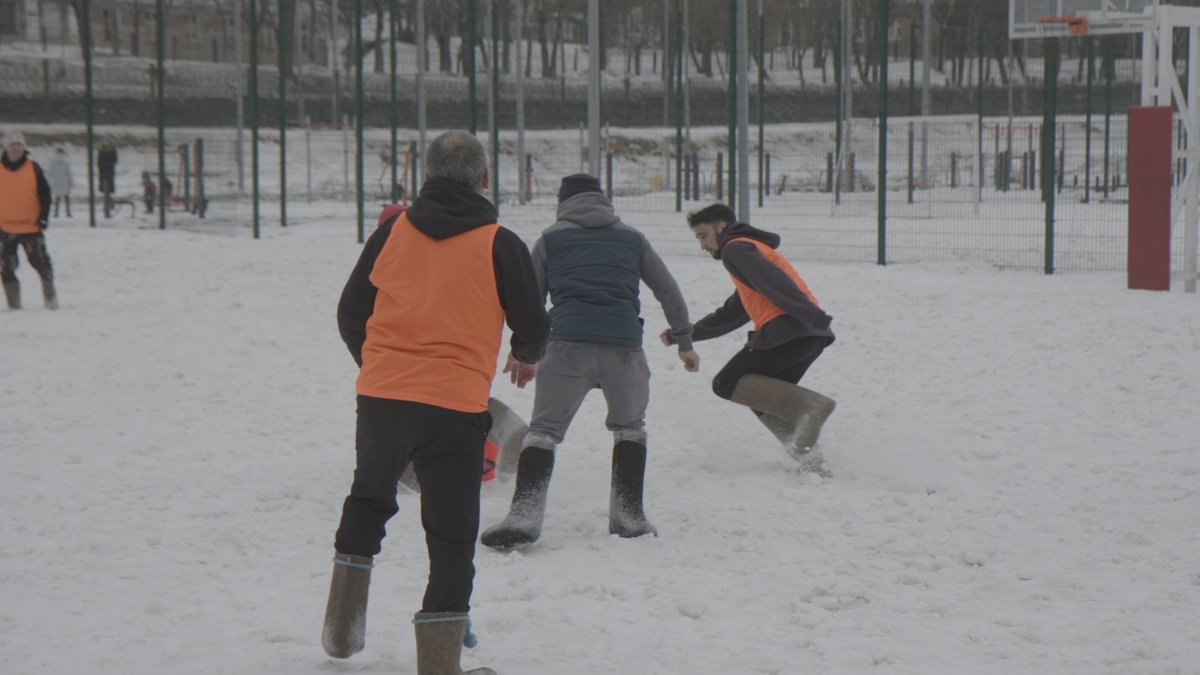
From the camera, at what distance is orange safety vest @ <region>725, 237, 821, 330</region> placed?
20.9 ft

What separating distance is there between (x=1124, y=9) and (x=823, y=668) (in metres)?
12.3

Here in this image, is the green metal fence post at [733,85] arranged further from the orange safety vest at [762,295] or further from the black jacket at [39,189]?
the orange safety vest at [762,295]

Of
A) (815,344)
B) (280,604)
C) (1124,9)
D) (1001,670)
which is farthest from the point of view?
(1124,9)

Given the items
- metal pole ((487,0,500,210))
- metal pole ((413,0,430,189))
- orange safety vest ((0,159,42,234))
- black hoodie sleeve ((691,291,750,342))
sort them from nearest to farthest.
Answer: black hoodie sleeve ((691,291,750,342)), orange safety vest ((0,159,42,234)), metal pole ((487,0,500,210)), metal pole ((413,0,430,189))

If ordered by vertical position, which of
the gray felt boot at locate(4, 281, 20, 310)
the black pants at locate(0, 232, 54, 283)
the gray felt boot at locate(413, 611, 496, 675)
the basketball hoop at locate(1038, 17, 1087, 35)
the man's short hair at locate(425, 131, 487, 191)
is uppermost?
the basketball hoop at locate(1038, 17, 1087, 35)

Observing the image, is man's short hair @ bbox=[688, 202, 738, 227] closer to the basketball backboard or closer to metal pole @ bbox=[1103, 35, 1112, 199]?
the basketball backboard

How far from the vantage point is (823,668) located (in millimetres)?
4066

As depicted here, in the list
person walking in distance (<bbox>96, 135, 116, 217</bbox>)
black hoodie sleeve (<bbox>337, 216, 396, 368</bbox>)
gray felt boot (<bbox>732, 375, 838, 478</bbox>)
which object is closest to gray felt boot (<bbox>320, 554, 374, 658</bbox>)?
black hoodie sleeve (<bbox>337, 216, 396, 368</bbox>)

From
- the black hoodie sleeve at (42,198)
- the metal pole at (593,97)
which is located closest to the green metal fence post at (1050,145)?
the metal pole at (593,97)

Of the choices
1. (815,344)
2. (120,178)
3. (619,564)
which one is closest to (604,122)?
(815,344)

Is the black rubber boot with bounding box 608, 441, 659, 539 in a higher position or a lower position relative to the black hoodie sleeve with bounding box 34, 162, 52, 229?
lower

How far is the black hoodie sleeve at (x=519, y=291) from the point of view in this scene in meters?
3.89

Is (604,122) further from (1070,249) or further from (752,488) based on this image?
(752,488)

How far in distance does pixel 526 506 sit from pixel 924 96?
2180 cm
